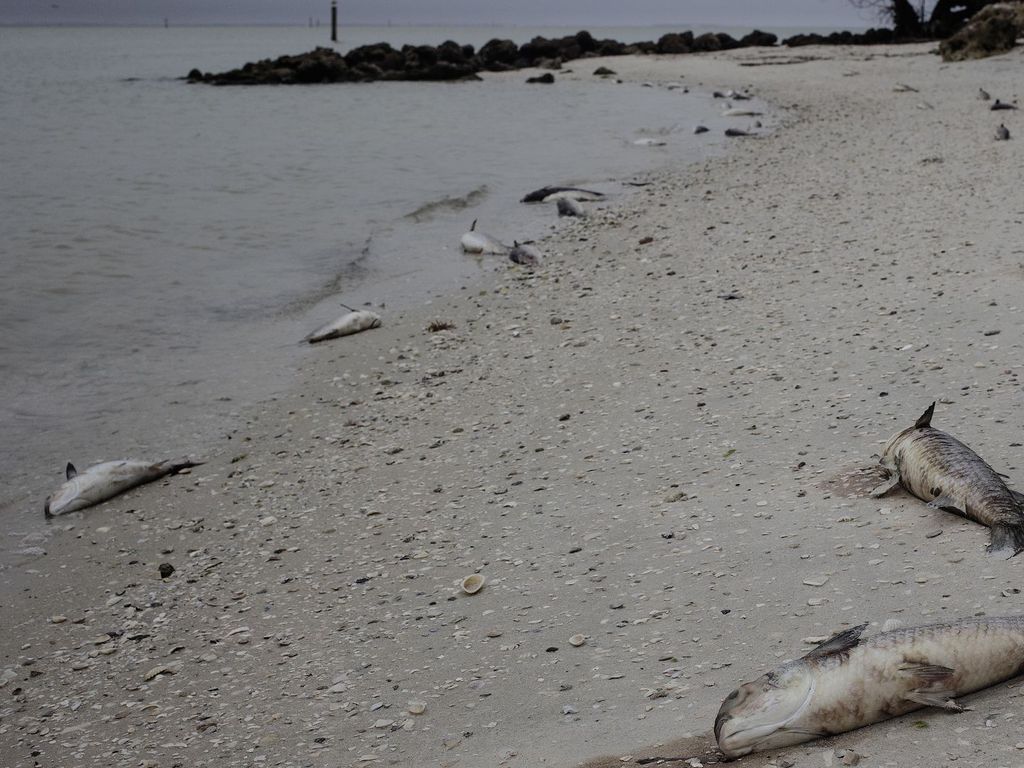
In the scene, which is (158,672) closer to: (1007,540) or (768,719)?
Answer: (768,719)

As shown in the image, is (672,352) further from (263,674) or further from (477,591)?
(263,674)

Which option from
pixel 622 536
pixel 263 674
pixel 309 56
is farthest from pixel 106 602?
pixel 309 56

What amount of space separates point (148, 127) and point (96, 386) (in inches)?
848

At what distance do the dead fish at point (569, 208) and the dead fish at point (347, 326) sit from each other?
5.30 metres

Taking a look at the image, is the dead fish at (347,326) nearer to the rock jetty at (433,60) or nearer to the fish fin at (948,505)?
the fish fin at (948,505)

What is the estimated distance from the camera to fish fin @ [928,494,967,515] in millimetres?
3810

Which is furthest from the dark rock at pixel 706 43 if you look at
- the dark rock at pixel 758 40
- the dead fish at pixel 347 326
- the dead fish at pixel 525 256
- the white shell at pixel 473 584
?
the white shell at pixel 473 584

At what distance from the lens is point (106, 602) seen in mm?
4973

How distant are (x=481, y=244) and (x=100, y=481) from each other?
6.56m

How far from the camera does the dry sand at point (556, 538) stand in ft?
11.2

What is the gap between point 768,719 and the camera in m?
2.68

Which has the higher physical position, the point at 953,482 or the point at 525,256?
the point at 525,256

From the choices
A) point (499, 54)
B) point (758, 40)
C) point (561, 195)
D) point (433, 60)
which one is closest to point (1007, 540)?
point (561, 195)

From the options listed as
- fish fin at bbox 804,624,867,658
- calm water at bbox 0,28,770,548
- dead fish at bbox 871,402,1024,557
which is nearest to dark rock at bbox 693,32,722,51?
calm water at bbox 0,28,770,548
